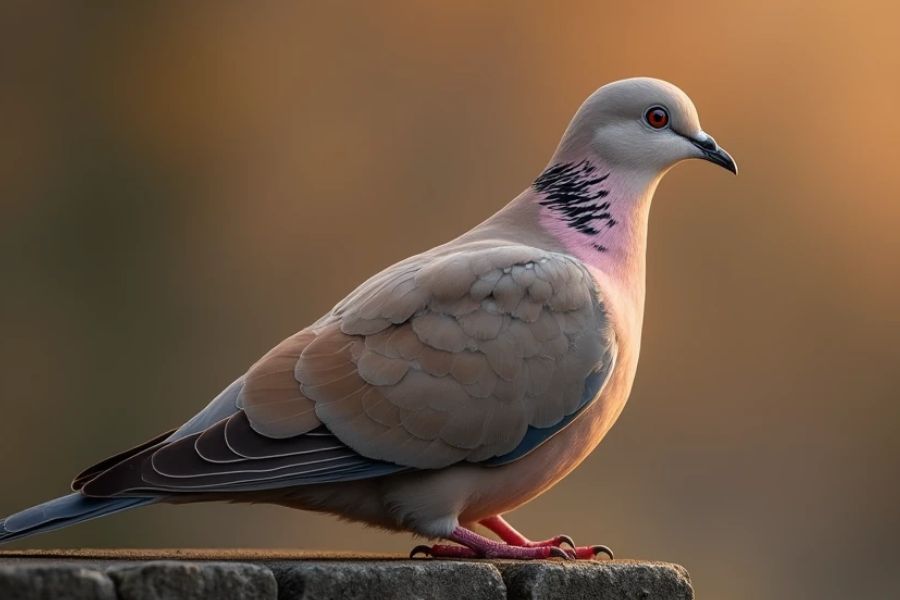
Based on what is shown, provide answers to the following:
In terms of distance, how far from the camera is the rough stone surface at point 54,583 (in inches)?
103

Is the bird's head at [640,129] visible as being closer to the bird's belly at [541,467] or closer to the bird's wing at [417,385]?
the bird's wing at [417,385]

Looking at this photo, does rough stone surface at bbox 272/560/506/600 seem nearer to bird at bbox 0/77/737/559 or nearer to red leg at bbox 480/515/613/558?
bird at bbox 0/77/737/559

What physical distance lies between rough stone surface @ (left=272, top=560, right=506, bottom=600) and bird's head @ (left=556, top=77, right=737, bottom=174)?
184cm

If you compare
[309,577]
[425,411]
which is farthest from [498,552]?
[309,577]

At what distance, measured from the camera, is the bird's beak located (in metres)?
4.76

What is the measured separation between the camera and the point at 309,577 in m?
3.16

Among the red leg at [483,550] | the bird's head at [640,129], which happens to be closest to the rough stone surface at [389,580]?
the red leg at [483,550]

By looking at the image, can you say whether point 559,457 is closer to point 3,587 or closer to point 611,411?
point 611,411

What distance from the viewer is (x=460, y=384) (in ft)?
12.7

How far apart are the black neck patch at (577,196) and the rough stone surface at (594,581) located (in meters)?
1.26

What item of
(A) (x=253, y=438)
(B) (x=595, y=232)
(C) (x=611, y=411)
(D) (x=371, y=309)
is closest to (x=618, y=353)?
(C) (x=611, y=411)

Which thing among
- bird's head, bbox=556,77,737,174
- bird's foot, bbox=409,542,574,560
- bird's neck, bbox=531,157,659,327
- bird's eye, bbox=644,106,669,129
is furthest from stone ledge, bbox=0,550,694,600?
bird's eye, bbox=644,106,669,129

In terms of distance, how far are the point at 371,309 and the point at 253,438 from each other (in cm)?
62

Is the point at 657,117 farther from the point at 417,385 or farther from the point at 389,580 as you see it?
the point at 389,580
